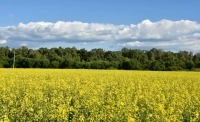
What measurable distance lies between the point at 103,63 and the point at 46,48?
39.1 metres

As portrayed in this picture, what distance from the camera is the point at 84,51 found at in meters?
103

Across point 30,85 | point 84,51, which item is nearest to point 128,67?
point 84,51

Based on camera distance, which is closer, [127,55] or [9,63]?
[9,63]

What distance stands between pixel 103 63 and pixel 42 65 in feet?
46.7

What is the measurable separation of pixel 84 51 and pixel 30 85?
8761 centimetres

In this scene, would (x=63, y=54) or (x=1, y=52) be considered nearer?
(x=1, y=52)

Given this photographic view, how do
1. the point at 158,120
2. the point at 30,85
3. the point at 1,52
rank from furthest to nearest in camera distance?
the point at 1,52 < the point at 30,85 < the point at 158,120

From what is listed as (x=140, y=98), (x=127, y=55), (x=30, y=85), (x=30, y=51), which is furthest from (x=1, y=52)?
(x=140, y=98)

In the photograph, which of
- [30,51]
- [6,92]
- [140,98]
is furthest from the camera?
[30,51]

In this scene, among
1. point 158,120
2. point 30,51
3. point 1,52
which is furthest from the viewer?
point 30,51

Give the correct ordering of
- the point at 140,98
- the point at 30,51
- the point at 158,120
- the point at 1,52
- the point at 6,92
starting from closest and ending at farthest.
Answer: the point at 158,120, the point at 140,98, the point at 6,92, the point at 1,52, the point at 30,51

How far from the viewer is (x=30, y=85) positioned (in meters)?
15.6

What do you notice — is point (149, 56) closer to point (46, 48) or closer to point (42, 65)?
point (46, 48)

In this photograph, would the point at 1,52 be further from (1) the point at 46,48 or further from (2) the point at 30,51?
(1) the point at 46,48
